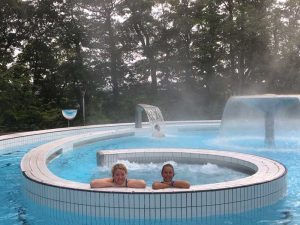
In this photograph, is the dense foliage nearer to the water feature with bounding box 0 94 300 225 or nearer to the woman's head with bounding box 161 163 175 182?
the water feature with bounding box 0 94 300 225

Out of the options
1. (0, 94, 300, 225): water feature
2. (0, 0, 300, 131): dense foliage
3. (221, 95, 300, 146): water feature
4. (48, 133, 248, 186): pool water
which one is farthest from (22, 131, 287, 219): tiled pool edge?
(0, 0, 300, 131): dense foliage

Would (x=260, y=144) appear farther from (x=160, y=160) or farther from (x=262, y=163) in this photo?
(x=262, y=163)

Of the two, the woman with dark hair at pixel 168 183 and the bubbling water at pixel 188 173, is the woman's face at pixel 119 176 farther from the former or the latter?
the bubbling water at pixel 188 173

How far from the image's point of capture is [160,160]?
375 inches

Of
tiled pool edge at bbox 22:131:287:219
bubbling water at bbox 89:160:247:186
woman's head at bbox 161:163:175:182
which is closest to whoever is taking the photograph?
tiled pool edge at bbox 22:131:287:219

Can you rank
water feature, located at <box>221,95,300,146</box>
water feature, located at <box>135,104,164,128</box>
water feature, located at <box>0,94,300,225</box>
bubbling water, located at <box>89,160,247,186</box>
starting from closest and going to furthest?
water feature, located at <box>0,94,300,225</box>, bubbling water, located at <box>89,160,247,186</box>, water feature, located at <box>221,95,300,146</box>, water feature, located at <box>135,104,164,128</box>

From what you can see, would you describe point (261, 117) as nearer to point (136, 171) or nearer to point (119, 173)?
point (136, 171)

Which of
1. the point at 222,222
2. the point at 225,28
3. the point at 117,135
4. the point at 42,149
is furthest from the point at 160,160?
the point at 225,28

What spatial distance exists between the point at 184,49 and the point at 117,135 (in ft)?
31.9

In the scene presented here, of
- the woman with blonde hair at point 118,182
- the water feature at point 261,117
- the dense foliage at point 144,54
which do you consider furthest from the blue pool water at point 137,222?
the dense foliage at point 144,54

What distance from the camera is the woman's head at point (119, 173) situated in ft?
17.7

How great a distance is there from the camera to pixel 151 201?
16.8 ft

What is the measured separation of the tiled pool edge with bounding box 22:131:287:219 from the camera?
5.14 m

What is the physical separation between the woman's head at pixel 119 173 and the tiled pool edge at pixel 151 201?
185 mm
